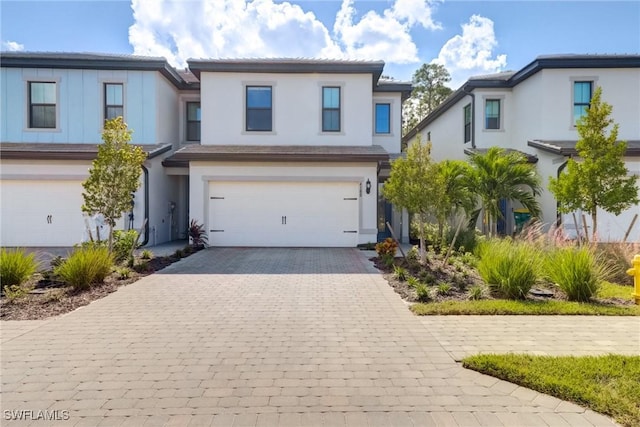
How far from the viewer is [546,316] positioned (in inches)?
232

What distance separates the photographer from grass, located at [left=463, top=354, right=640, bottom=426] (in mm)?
3275

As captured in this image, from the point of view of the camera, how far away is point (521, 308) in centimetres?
612

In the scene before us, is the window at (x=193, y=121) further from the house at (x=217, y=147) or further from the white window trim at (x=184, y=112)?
the house at (x=217, y=147)

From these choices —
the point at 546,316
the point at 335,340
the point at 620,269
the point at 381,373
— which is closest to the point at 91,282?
the point at 335,340

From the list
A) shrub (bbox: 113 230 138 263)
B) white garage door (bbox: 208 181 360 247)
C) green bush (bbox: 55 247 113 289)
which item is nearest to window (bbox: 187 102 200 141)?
white garage door (bbox: 208 181 360 247)

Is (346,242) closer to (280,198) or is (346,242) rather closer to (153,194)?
(280,198)

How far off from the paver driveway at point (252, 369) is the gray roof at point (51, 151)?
8.75 m

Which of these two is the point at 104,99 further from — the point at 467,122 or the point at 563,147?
the point at 563,147

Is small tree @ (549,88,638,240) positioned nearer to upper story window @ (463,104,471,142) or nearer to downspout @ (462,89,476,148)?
downspout @ (462,89,476,148)

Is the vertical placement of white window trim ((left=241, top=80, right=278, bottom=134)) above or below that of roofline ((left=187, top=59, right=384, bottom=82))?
below

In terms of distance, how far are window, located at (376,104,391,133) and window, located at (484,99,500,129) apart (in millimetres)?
4547

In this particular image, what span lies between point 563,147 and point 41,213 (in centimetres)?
1967

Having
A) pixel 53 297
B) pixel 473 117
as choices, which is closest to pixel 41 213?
pixel 53 297

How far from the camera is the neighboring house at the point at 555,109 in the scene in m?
13.6
